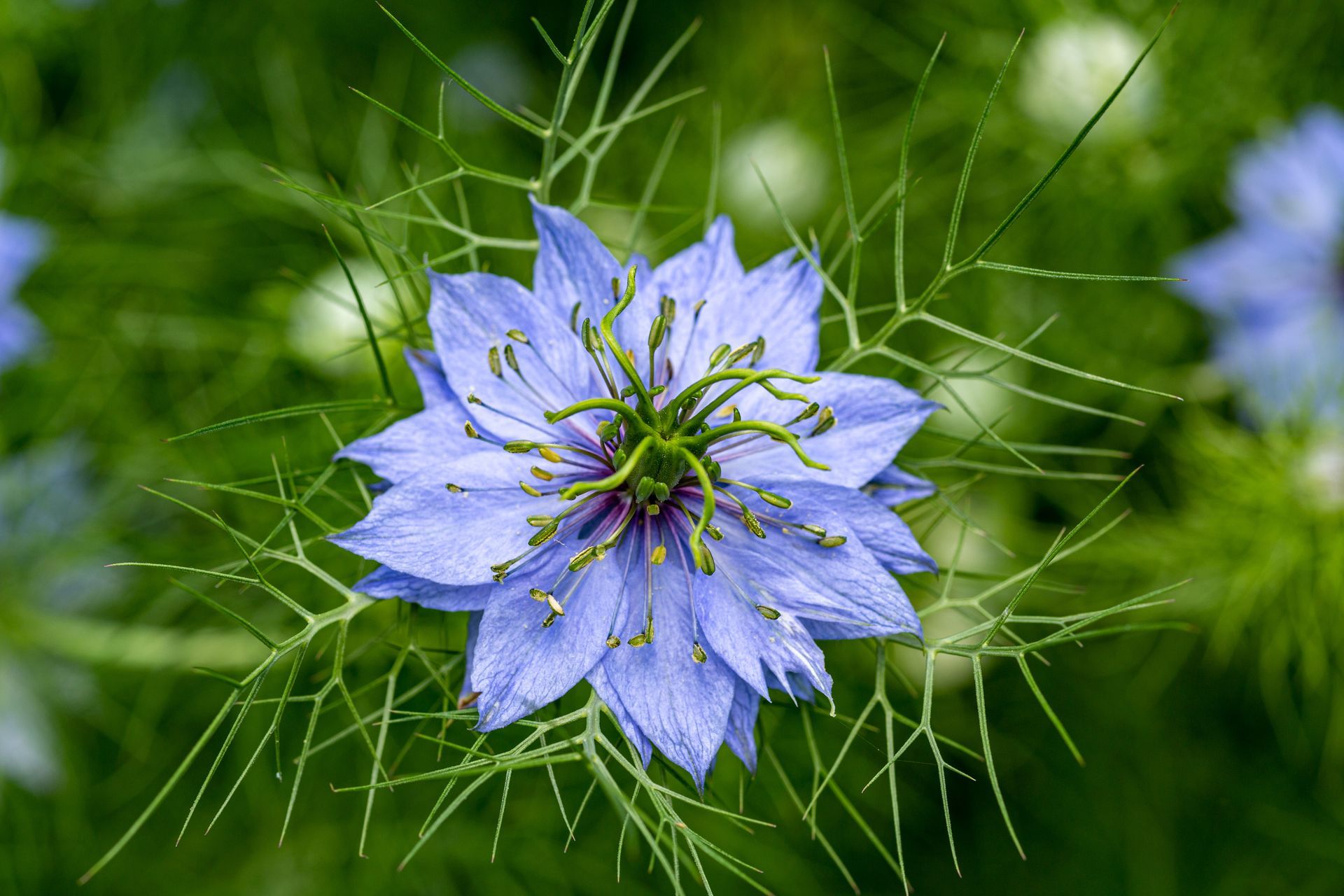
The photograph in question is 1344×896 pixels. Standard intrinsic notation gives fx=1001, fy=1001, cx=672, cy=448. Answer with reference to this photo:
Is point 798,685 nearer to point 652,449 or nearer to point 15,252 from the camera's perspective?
point 652,449

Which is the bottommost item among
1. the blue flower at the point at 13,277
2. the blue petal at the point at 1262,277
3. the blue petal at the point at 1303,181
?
the blue flower at the point at 13,277

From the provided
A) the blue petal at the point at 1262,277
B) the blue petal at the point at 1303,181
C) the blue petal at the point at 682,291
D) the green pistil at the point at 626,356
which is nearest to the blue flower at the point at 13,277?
the blue petal at the point at 682,291

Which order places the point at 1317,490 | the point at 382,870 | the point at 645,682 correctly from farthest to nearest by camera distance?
the point at 382,870 < the point at 1317,490 < the point at 645,682

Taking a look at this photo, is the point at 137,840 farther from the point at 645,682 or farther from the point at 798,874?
the point at 645,682

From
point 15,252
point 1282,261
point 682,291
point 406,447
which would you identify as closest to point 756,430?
point 682,291

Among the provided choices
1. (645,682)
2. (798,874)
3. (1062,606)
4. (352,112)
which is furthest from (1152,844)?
(352,112)

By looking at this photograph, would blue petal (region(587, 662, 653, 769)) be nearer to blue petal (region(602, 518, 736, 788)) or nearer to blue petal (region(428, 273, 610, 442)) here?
blue petal (region(602, 518, 736, 788))

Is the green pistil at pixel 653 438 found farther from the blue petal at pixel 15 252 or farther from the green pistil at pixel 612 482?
the blue petal at pixel 15 252
